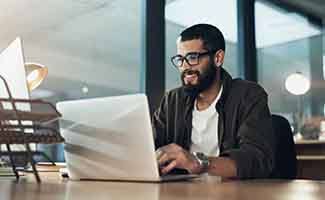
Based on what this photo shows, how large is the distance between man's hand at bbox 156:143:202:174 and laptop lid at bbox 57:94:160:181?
0.54 ft

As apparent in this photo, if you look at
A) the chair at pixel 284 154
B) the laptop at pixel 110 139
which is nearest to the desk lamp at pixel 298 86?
the chair at pixel 284 154

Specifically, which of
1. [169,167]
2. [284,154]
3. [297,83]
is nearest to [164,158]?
[169,167]

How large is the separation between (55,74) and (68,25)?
0.35 metres

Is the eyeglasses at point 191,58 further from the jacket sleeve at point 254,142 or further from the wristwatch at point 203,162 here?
the wristwatch at point 203,162

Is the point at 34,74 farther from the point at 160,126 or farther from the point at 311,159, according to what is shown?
the point at 311,159

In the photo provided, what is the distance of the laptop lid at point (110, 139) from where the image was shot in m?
1.13

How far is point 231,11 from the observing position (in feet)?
13.2

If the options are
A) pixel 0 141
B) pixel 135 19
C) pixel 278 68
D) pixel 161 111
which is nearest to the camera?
pixel 0 141

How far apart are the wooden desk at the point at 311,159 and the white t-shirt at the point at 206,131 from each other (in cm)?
148

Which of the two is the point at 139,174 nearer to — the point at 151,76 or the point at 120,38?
the point at 151,76

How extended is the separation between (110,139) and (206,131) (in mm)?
665

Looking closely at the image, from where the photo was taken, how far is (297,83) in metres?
4.93

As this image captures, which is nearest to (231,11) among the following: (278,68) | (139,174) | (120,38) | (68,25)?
(278,68)

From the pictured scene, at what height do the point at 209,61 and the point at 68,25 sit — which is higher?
the point at 68,25
